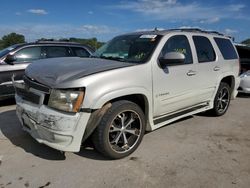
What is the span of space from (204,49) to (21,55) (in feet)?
14.7

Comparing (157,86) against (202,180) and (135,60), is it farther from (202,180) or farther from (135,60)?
(202,180)

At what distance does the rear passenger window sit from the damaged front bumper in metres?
2.73

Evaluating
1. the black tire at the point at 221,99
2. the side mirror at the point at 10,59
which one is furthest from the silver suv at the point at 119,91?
the side mirror at the point at 10,59

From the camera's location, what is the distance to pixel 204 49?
5418 mm

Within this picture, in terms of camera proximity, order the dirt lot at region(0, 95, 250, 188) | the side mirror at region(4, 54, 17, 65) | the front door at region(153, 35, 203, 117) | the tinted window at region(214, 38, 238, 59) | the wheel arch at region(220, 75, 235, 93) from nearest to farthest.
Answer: the dirt lot at region(0, 95, 250, 188)
the front door at region(153, 35, 203, 117)
the tinted window at region(214, 38, 238, 59)
the wheel arch at region(220, 75, 235, 93)
the side mirror at region(4, 54, 17, 65)

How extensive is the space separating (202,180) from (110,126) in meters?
1.31

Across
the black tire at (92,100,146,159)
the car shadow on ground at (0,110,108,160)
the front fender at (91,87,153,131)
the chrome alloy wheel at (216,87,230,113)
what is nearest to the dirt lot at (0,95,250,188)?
the car shadow on ground at (0,110,108,160)

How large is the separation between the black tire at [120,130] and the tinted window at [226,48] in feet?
9.23

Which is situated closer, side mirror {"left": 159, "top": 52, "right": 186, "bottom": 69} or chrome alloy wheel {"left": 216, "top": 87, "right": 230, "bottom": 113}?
side mirror {"left": 159, "top": 52, "right": 186, "bottom": 69}

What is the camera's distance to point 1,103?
23.9 ft

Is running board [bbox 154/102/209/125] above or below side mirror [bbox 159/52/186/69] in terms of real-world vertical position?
below

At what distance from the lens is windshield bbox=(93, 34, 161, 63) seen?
14.3 feet

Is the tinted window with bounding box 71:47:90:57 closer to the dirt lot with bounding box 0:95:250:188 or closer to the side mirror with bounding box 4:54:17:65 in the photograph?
the side mirror with bounding box 4:54:17:65

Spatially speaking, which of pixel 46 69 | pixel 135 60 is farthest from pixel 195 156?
pixel 46 69
